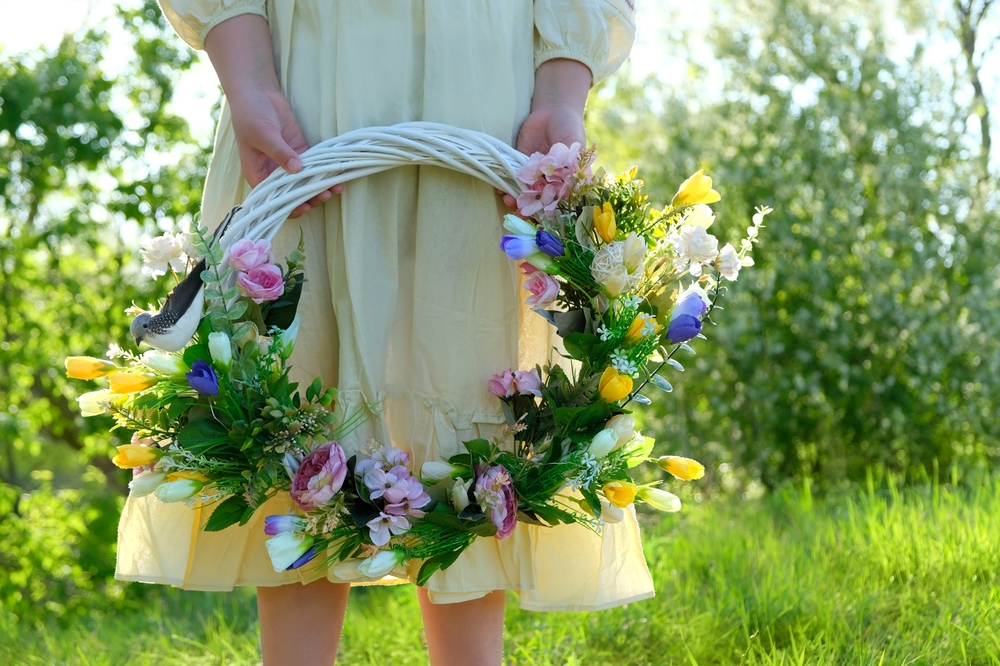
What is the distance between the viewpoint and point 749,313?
4.39 m

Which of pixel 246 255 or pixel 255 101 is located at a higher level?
pixel 255 101

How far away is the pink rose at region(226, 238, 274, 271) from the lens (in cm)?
123

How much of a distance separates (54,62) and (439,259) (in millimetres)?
3891

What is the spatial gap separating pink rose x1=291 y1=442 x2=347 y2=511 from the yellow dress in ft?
0.24

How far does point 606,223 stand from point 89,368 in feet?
2.55

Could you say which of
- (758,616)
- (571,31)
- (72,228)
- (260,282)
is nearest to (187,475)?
(260,282)

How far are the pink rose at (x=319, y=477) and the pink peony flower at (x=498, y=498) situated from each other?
0.19m

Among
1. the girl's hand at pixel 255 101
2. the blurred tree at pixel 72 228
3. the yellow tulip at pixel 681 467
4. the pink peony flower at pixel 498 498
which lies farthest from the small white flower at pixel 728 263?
the blurred tree at pixel 72 228

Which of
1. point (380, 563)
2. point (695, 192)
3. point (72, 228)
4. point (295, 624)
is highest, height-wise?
point (72, 228)

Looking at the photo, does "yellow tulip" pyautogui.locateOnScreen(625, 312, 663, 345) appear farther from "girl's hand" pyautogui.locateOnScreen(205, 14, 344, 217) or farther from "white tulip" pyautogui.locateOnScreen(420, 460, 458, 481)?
"girl's hand" pyautogui.locateOnScreen(205, 14, 344, 217)

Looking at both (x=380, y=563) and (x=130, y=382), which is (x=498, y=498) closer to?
(x=380, y=563)

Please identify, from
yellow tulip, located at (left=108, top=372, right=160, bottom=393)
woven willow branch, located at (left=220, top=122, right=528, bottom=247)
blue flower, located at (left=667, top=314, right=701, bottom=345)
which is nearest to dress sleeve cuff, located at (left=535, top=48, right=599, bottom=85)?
woven willow branch, located at (left=220, top=122, right=528, bottom=247)

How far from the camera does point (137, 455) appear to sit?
1265mm

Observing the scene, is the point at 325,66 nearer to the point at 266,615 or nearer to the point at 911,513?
the point at 266,615
